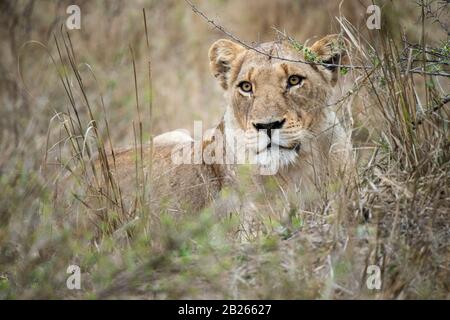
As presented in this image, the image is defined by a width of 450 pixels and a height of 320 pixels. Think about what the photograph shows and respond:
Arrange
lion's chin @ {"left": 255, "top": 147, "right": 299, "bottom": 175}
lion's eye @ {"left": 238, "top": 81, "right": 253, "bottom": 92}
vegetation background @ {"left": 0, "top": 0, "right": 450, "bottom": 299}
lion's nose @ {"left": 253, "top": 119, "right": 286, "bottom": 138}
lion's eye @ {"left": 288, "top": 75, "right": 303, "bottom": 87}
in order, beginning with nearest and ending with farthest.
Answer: vegetation background @ {"left": 0, "top": 0, "right": 450, "bottom": 299} → lion's nose @ {"left": 253, "top": 119, "right": 286, "bottom": 138} → lion's chin @ {"left": 255, "top": 147, "right": 299, "bottom": 175} → lion's eye @ {"left": 288, "top": 75, "right": 303, "bottom": 87} → lion's eye @ {"left": 238, "top": 81, "right": 253, "bottom": 92}

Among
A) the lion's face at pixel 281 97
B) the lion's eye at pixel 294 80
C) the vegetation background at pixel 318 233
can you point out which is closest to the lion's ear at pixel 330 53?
the lion's face at pixel 281 97

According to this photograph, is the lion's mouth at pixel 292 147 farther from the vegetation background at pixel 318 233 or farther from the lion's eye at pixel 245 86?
the lion's eye at pixel 245 86

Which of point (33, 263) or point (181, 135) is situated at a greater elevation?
point (181, 135)

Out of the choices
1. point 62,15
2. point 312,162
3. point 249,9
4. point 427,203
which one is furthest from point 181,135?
point 249,9

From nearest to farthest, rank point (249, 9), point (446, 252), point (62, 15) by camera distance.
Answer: point (446, 252) < point (62, 15) < point (249, 9)

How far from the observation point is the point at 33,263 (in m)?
4.32

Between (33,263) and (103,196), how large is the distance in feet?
2.92

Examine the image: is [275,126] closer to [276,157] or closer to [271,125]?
[271,125]

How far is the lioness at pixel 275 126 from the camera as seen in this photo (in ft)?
17.1

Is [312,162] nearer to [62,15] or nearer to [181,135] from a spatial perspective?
[181,135]

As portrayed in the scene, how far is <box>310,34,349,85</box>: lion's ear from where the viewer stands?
5.36m

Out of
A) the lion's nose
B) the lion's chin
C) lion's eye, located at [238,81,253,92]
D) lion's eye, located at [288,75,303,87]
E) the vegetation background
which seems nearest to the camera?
the vegetation background

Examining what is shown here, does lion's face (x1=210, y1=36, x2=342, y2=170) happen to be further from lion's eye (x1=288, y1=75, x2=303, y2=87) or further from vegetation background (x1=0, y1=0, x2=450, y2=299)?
vegetation background (x1=0, y1=0, x2=450, y2=299)

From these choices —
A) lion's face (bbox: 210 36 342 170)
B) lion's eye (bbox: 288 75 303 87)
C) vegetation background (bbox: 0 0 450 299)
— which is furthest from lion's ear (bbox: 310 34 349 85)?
vegetation background (bbox: 0 0 450 299)
